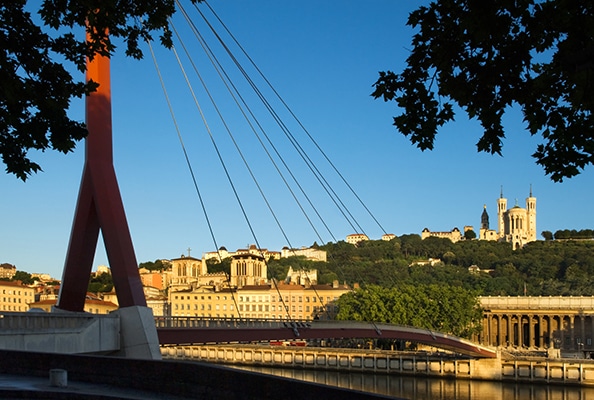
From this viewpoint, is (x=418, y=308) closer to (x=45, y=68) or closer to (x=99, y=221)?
(x=99, y=221)

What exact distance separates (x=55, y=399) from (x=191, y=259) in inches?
6269

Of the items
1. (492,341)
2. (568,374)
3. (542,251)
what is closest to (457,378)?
(568,374)

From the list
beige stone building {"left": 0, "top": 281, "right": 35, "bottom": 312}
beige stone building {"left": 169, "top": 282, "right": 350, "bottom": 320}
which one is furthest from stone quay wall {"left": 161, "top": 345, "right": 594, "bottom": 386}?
beige stone building {"left": 0, "top": 281, "right": 35, "bottom": 312}

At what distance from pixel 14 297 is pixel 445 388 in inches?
2888

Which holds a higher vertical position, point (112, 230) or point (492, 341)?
point (112, 230)

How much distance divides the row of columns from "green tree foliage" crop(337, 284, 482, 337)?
13.3 meters

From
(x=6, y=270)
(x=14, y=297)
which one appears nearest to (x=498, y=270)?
(x=14, y=297)

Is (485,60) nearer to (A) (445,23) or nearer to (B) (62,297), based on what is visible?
(A) (445,23)

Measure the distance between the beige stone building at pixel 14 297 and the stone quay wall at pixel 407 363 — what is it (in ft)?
130

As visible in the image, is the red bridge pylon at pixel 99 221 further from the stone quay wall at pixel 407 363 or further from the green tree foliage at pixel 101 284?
the green tree foliage at pixel 101 284

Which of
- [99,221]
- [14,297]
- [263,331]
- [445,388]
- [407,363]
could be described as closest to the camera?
[99,221]

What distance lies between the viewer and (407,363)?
63.3 m

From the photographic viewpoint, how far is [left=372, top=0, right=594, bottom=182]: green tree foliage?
26.4ft

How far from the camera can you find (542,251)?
152m
